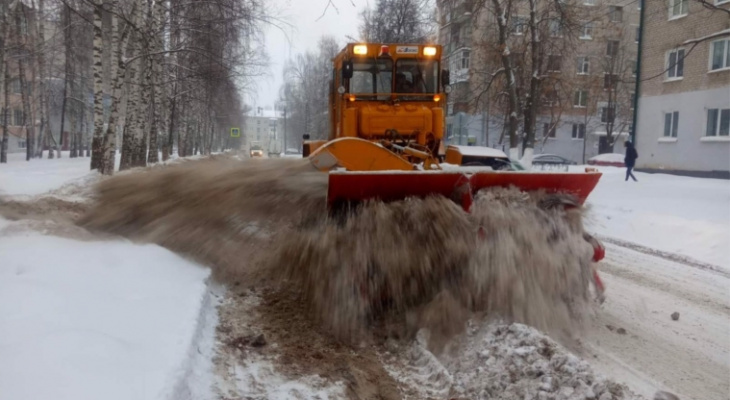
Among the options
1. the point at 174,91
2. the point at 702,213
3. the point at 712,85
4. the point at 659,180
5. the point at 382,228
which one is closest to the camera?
the point at 382,228

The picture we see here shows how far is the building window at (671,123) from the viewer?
24.0 metres

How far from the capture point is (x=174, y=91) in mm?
29422

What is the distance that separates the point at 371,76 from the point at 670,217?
300 inches

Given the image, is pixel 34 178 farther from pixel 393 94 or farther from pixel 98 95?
pixel 393 94

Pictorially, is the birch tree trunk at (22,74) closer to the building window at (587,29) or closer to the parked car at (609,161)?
the building window at (587,29)

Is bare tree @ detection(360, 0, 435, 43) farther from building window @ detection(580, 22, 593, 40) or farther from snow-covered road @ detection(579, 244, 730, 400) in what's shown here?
snow-covered road @ detection(579, 244, 730, 400)

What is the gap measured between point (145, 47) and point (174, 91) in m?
13.4

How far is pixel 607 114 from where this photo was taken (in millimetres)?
48094

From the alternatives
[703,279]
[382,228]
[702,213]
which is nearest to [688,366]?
[382,228]

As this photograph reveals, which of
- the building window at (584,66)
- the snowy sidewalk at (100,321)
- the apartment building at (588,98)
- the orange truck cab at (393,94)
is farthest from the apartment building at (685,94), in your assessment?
the snowy sidewalk at (100,321)

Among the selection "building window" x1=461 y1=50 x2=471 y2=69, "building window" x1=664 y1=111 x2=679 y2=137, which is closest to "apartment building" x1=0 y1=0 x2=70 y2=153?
"building window" x1=461 y1=50 x2=471 y2=69

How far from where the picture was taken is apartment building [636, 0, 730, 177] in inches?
845

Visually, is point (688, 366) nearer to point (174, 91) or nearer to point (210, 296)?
point (210, 296)

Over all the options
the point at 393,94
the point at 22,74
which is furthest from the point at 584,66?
the point at 393,94
